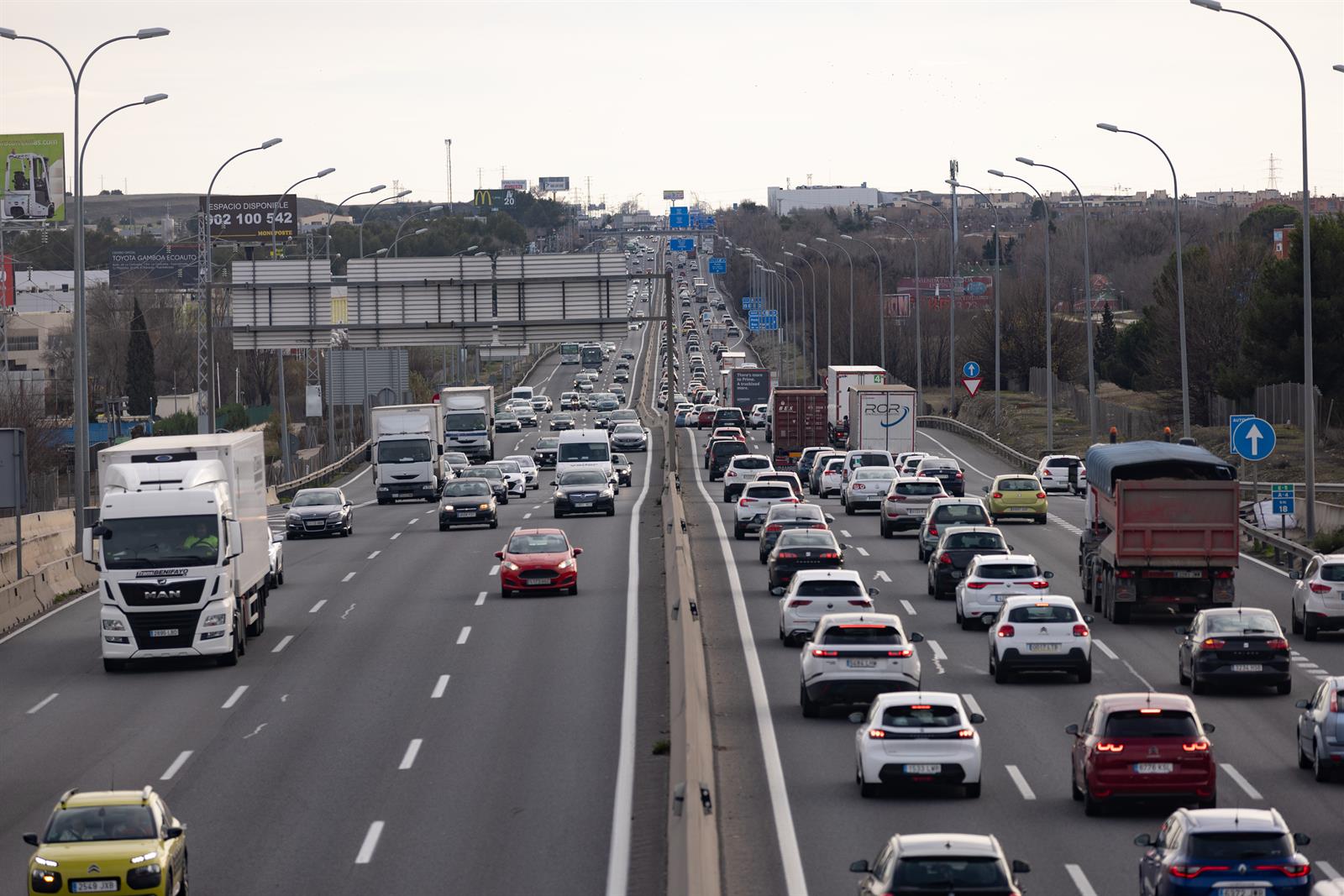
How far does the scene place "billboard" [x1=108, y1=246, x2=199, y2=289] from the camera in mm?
174875

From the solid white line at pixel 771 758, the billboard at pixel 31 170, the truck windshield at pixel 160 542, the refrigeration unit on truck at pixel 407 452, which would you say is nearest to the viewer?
the solid white line at pixel 771 758

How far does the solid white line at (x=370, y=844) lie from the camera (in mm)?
19344

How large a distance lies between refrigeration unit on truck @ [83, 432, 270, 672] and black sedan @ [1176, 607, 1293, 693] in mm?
15357

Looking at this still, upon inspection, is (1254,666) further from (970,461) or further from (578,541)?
(970,461)

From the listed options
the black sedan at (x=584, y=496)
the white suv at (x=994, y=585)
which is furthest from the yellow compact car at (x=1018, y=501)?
the white suv at (x=994, y=585)

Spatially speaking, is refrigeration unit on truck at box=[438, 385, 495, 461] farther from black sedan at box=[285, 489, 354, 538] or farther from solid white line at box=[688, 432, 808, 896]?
solid white line at box=[688, 432, 808, 896]

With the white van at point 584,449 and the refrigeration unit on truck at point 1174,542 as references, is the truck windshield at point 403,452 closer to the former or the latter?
the white van at point 584,449

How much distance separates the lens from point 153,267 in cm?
17738

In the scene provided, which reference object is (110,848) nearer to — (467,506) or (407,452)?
(467,506)

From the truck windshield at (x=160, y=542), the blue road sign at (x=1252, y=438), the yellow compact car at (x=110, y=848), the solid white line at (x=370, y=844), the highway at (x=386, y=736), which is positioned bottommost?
the highway at (x=386, y=736)

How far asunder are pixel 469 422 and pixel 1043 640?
55.9m

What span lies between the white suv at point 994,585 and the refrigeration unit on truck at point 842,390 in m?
44.2

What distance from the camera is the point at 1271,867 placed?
1495 centimetres

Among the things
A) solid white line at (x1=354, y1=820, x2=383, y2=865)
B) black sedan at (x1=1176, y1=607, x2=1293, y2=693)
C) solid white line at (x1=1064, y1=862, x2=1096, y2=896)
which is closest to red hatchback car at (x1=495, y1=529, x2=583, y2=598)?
black sedan at (x1=1176, y1=607, x2=1293, y2=693)
